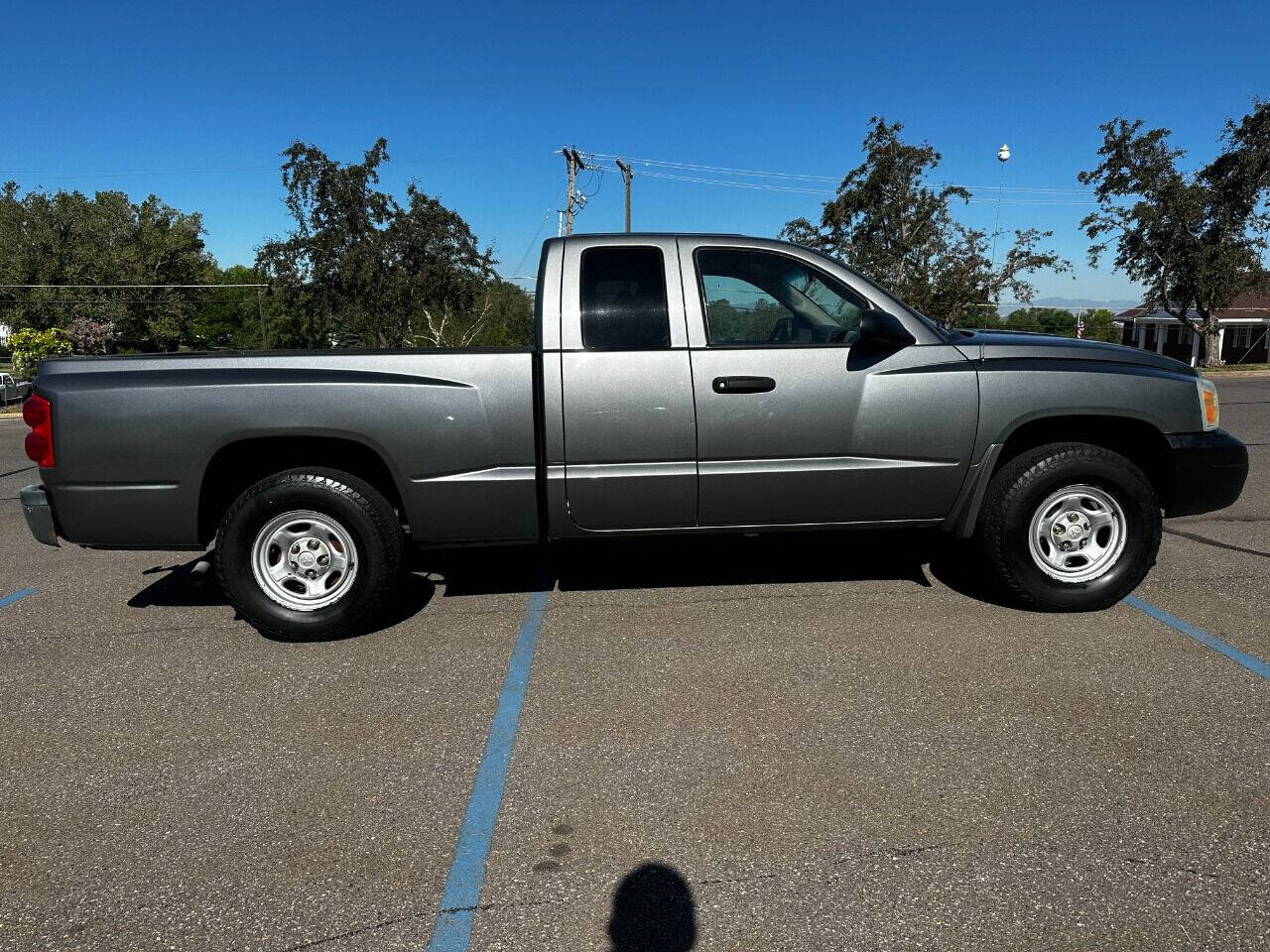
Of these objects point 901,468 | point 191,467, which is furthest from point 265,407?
point 901,468

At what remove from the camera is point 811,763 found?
3201 millimetres

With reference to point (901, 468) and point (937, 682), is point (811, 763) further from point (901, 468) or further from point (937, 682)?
point (901, 468)

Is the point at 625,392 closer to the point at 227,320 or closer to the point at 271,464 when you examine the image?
the point at 271,464

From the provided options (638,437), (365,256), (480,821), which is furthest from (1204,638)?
(365,256)

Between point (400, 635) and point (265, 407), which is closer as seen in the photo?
point (265, 407)

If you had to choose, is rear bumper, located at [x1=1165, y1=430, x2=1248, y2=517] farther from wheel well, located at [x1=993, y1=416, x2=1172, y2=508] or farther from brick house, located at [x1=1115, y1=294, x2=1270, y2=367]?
brick house, located at [x1=1115, y1=294, x2=1270, y2=367]

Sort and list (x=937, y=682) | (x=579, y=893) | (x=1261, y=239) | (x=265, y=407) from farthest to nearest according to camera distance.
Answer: (x=1261, y=239), (x=265, y=407), (x=937, y=682), (x=579, y=893)

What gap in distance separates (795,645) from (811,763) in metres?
1.18

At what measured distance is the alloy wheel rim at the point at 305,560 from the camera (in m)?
4.44

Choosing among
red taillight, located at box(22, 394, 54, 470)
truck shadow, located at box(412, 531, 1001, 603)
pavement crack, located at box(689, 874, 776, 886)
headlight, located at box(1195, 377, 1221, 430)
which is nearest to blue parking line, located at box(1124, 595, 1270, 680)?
truck shadow, located at box(412, 531, 1001, 603)

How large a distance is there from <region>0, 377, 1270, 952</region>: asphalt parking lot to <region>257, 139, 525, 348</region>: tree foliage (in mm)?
28049

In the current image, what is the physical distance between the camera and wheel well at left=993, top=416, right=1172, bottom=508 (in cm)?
476

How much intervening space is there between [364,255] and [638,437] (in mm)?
29183

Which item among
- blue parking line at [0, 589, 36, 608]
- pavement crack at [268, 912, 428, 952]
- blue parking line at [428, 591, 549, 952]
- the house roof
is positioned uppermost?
the house roof
